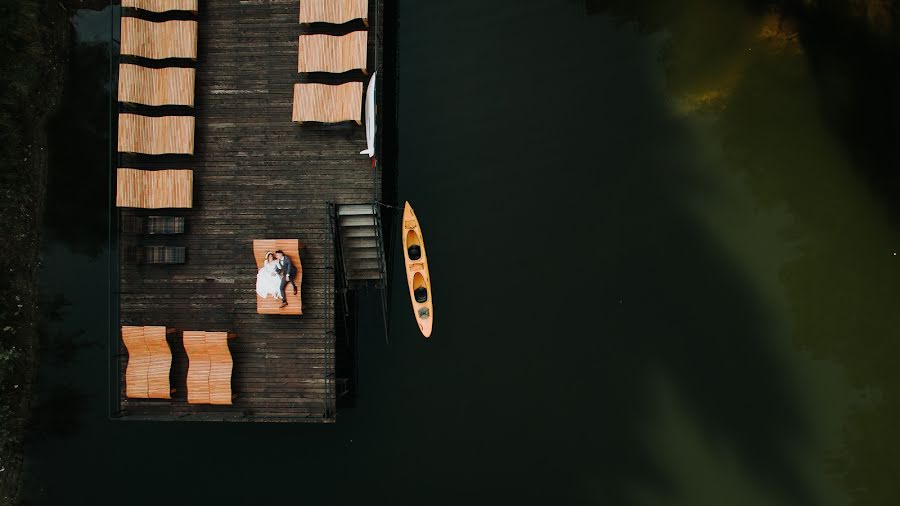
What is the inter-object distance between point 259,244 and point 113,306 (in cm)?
697

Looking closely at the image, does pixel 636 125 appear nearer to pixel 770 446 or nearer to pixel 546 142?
pixel 546 142

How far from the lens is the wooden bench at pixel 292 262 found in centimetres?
1697

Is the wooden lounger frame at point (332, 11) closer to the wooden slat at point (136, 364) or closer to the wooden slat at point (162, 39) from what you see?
the wooden slat at point (162, 39)

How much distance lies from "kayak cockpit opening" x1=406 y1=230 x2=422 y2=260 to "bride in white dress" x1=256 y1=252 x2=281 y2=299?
4.49m

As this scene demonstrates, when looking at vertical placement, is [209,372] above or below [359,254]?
below

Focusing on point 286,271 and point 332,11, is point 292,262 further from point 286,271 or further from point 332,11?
point 332,11

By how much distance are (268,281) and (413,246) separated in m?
4.95

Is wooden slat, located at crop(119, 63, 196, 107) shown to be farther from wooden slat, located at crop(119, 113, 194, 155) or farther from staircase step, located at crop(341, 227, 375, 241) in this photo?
staircase step, located at crop(341, 227, 375, 241)

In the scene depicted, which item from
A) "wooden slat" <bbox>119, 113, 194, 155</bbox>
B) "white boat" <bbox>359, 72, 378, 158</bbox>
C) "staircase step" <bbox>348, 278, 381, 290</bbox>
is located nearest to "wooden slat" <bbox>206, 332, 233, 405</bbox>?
"staircase step" <bbox>348, 278, 381, 290</bbox>

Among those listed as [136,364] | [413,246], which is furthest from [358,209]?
[136,364]

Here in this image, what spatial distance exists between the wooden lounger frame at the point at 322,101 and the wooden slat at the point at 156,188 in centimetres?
405

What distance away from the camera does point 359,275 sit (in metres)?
18.4

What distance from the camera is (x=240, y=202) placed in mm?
17766

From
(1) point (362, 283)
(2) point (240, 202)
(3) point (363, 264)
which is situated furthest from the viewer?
(1) point (362, 283)
